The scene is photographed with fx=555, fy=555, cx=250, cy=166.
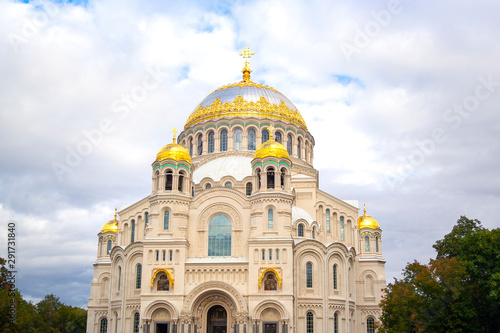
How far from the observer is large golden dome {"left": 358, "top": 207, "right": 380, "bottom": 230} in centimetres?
4828

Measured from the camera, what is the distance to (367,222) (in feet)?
159

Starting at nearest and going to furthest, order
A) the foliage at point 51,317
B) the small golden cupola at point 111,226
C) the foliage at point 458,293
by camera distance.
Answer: the foliage at point 458,293
the foliage at point 51,317
the small golden cupola at point 111,226

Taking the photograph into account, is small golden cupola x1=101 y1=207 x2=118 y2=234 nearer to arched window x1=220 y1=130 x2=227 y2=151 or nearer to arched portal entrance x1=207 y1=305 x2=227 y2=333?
arched window x1=220 y1=130 x2=227 y2=151

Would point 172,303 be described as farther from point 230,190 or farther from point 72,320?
point 72,320

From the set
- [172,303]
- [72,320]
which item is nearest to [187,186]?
[172,303]

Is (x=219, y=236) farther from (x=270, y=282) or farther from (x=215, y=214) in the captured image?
(x=270, y=282)

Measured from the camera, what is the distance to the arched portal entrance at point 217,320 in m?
38.2

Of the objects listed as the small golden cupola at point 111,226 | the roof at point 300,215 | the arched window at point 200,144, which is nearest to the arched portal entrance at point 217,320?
the roof at point 300,215

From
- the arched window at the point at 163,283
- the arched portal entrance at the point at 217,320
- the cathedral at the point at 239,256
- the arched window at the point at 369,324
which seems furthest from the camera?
the arched window at the point at 369,324

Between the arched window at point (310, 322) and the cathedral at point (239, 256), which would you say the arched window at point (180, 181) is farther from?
the arched window at point (310, 322)

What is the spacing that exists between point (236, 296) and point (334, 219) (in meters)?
12.8

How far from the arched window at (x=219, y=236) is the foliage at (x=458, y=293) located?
40.3 feet

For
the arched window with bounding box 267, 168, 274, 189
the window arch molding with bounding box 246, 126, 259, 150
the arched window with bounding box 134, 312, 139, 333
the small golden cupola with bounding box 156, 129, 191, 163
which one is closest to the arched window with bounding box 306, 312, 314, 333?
the arched window with bounding box 267, 168, 274, 189

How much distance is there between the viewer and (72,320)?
63125mm
